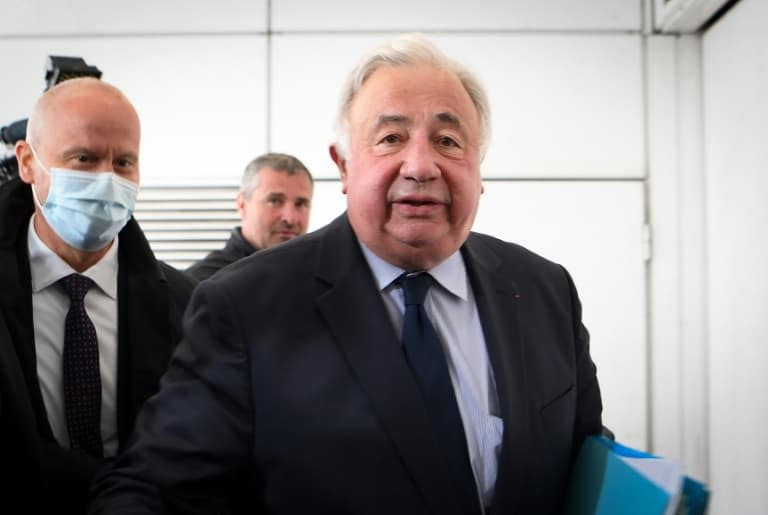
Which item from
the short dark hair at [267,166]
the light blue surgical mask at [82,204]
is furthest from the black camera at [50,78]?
the short dark hair at [267,166]

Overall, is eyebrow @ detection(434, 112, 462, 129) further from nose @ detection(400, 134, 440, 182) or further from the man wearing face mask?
the man wearing face mask

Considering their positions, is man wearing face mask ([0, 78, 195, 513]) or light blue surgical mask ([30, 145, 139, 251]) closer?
man wearing face mask ([0, 78, 195, 513])

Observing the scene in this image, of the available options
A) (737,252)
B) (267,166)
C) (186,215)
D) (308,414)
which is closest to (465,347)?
(308,414)

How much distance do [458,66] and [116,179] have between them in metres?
0.80

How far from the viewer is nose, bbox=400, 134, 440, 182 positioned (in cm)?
129

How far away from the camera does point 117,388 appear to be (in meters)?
1.63

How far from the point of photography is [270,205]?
3102 millimetres

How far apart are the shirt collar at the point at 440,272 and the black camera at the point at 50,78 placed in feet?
3.11

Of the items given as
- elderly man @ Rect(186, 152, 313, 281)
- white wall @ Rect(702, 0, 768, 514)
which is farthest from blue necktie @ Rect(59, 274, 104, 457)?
white wall @ Rect(702, 0, 768, 514)

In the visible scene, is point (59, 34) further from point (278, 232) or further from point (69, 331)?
point (69, 331)

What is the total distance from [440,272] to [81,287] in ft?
2.55

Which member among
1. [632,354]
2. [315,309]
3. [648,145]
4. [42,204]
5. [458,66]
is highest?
[648,145]

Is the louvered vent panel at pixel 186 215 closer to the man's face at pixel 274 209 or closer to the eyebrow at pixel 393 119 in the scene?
the man's face at pixel 274 209

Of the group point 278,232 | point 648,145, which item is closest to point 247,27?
point 278,232
